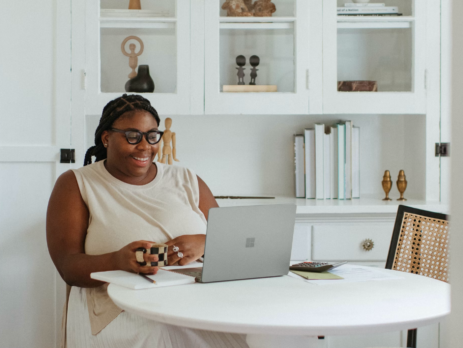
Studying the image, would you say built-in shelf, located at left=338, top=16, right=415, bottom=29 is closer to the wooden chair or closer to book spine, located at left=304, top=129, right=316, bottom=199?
book spine, located at left=304, top=129, right=316, bottom=199

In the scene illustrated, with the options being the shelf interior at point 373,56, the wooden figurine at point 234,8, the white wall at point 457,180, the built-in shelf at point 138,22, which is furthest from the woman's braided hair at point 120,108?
Result: the white wall at point 457,180

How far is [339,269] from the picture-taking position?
1501 millimetres

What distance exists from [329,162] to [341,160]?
2.4 inches

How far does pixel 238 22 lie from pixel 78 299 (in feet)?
5.07

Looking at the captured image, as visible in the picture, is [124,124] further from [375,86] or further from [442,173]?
[442,173]

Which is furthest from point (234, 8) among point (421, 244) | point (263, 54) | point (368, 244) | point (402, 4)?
point (421, 244)

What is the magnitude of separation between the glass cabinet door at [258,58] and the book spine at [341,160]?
24cm

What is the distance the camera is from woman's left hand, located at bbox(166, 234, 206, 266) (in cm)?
151


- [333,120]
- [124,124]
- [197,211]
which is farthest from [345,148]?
[124,124]

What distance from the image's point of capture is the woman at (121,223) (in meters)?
1.35

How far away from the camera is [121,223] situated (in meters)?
1.64

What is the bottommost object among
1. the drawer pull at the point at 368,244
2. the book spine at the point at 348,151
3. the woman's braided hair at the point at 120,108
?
the drawer pull at the point at 368,244

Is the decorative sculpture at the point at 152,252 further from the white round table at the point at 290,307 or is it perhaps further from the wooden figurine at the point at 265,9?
the wooden figurine at the point at 265,9

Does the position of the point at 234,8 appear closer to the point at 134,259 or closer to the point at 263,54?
the point at 263,54
